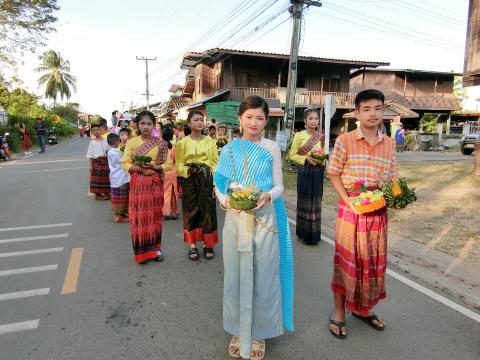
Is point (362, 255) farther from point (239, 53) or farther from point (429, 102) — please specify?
point (429, 102)

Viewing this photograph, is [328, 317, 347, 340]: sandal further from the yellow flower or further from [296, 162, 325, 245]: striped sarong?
[296, 162, 325, 245]: striped sarong

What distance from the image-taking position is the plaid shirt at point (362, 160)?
2695 millimetres

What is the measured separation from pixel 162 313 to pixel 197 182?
1.69 m

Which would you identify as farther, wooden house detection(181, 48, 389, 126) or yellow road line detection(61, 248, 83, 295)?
wooden house detection(181, 48, 389, 126)

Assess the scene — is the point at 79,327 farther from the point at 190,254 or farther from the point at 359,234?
the point at 359,234

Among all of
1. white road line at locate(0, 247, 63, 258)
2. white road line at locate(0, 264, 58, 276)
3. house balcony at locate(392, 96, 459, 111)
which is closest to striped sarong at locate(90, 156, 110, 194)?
white road line at locate(0, 247, 63, 258)

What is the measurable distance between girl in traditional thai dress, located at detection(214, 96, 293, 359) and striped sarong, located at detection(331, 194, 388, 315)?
0.58m

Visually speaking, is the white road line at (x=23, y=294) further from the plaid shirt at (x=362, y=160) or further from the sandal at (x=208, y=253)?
the plaid shirt at (x=362, y=160)

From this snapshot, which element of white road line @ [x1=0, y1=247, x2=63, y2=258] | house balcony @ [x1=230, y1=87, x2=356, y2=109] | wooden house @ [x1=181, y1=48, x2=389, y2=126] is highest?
wooden house @ [x1=181, y1=48, x2=389, y2=126]

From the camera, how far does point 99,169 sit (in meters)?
8.27

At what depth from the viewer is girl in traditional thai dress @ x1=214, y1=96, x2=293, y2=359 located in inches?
96.8

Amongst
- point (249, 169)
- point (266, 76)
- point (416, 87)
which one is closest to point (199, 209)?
point (249, 169)

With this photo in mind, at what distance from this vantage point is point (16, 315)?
3158 millimetres

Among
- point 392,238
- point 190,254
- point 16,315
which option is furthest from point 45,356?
point 392,238
